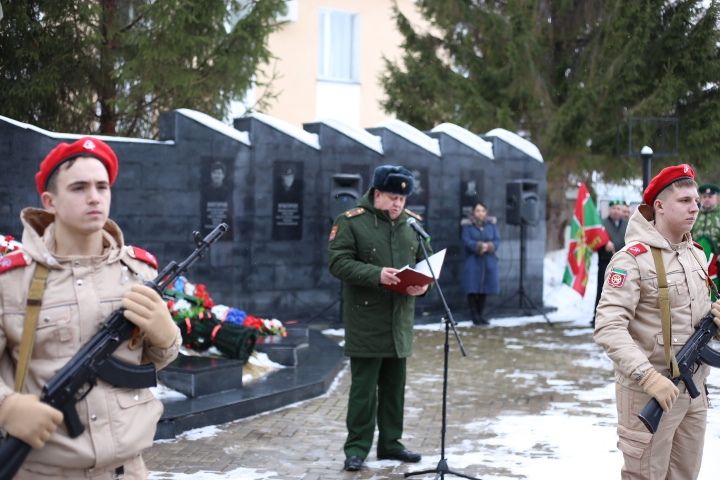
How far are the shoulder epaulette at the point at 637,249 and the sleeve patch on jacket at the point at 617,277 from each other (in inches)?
3.8

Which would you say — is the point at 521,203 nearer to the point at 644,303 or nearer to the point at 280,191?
the point at 280,191

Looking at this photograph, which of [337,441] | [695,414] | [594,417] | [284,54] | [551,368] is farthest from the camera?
[284,54]

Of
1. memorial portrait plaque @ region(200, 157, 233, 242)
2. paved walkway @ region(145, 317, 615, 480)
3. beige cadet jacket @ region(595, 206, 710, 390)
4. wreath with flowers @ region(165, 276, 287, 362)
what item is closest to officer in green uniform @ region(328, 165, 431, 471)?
paved walkway @ region(145, 317, 615, 480)

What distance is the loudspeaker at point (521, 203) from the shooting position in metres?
16.1

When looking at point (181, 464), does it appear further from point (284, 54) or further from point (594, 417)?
point (284, 54)

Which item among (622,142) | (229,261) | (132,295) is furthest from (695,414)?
(622,142)

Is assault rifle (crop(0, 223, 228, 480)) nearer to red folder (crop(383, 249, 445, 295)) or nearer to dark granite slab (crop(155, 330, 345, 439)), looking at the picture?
red folder (crop(383, 249, 445, 295))

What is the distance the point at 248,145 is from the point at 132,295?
10.6m

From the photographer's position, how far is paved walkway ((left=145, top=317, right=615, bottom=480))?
22.7ft

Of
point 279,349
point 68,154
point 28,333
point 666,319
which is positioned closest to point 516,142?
point 279,349

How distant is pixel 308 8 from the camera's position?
25.9 meters

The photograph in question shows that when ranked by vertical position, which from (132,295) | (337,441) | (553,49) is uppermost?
(553,49)

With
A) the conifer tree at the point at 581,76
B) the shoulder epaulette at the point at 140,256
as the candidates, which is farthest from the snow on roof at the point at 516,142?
the shoulder epaulette at the point at 140,256

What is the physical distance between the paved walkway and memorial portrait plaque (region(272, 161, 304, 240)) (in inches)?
97.1
